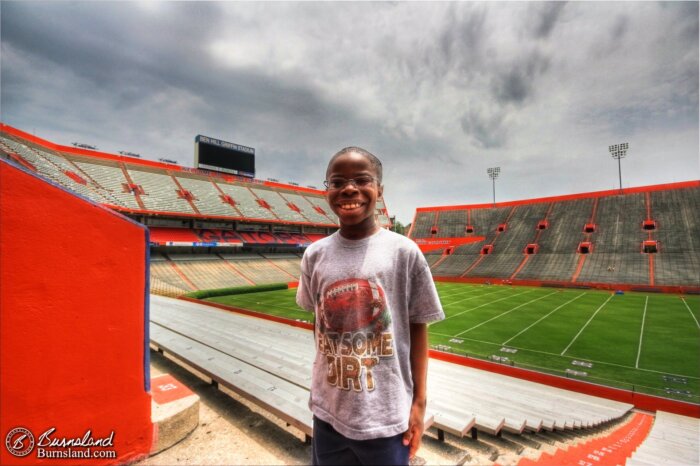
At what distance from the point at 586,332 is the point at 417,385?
626 inches

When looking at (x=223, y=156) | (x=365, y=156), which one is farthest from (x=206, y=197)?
(x=365, y=156)

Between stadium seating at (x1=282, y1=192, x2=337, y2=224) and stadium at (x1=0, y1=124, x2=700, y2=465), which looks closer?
stadium at (x1=0, y1=124, x2=700, y2=465)

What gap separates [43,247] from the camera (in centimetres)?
220

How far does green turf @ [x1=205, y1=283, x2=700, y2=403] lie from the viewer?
961 centimetres

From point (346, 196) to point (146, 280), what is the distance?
7.18ft

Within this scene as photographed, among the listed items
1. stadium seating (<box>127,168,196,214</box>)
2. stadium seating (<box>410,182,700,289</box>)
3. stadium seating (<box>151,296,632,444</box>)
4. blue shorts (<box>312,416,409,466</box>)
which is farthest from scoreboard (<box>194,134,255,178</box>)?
blue shorts (<box>312,416,409,466</box>)

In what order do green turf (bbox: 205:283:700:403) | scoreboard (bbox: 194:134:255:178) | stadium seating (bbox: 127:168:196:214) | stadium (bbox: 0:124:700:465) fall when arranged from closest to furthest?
stadium (bbox: 0:124:700:465) < green turf (bbox: 205:283:700:403) < stadium seating (bbox: 127:168:196:214) < scoreboard (bbox: 194:134:255:178)

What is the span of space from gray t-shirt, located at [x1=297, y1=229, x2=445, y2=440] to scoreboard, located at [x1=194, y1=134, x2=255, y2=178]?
44.0 m

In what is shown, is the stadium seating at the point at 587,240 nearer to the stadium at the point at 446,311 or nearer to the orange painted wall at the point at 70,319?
the stadium at the point at 446,311

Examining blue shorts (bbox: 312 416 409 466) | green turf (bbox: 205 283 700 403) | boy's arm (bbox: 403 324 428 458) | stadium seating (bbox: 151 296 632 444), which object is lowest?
green turf (bbox: 205 283 700 403)

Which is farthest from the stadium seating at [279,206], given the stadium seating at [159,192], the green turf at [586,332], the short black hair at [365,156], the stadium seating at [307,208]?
the short black hair at [365,156]

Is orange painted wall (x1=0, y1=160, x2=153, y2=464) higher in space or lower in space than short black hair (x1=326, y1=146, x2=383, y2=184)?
lower

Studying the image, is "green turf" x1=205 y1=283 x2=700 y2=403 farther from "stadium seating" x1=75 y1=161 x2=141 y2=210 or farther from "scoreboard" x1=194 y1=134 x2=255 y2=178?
"scoreboard" x1=194 y1=134 x2=255 y2=178

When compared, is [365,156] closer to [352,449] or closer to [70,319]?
[352,449]
